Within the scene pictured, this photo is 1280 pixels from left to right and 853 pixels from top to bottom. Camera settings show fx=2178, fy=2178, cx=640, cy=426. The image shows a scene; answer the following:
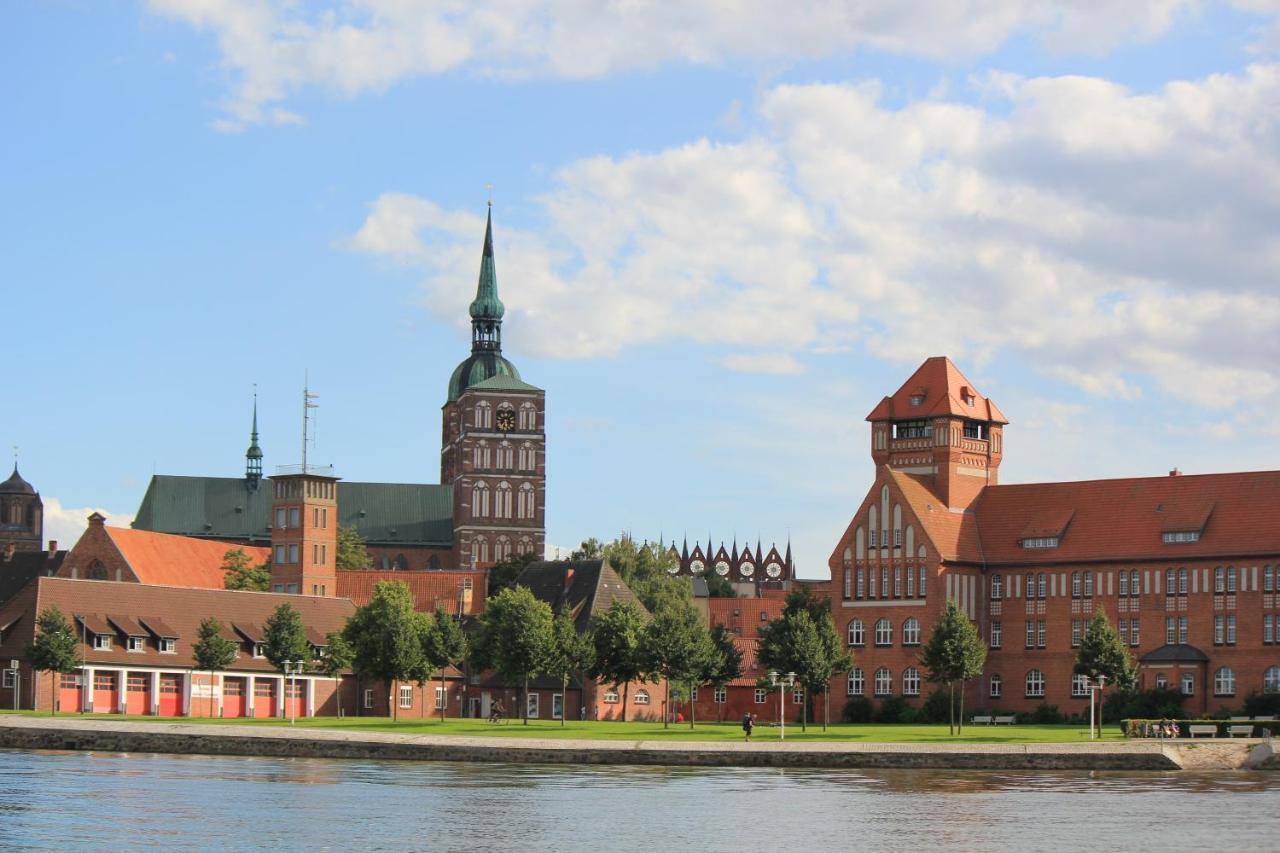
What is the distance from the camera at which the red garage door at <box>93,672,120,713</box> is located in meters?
125

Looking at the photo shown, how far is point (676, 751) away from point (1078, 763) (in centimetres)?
1710

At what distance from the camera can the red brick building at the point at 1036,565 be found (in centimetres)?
12781

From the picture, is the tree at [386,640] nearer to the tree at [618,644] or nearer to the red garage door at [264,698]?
the tree at [618,644]

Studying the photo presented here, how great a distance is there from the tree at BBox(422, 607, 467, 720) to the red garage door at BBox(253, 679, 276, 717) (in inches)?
497

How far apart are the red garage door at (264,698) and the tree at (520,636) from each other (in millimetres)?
18607

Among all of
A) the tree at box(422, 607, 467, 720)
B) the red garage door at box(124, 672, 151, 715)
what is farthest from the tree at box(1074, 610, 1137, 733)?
the red garage door at box(124, 672, 151, 715)

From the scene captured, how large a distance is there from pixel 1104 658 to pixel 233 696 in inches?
2061

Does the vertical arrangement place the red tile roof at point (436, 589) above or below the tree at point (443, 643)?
above

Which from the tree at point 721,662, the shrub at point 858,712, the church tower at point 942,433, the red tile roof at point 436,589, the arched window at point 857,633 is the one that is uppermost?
the church tower at point 942,433

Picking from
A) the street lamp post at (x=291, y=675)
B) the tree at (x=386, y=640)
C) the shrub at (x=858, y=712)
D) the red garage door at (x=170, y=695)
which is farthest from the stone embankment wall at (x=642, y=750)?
the shrub at (x=858, y=712)

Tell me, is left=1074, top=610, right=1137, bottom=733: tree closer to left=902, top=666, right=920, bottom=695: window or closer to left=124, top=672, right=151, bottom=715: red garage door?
left=902, top=666, right=920, bottom=695: window

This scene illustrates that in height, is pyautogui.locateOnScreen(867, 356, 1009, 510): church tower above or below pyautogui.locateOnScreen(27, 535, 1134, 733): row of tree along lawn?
above

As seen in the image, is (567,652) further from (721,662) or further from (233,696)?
(233,696)

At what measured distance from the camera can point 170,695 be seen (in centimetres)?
12938
